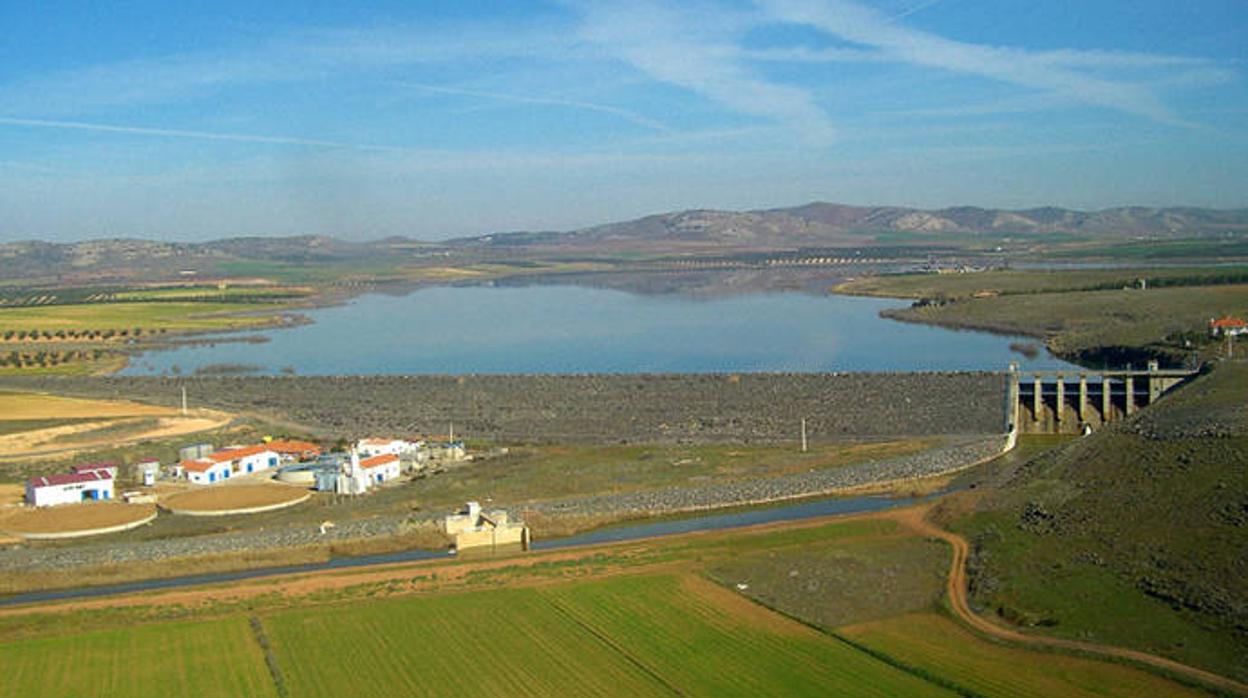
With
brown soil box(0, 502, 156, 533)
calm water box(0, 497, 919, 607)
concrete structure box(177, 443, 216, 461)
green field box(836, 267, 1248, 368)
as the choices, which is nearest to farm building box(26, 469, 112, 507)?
brown soil box(0, 502, 156, 533)

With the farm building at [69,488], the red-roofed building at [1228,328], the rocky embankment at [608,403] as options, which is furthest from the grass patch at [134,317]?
the red-roofed building at [1228,328]

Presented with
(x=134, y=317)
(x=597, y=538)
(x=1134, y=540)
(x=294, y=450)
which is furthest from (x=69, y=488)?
(x=134, y=317)

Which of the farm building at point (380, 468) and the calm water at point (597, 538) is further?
the farm building at point (380, 468)

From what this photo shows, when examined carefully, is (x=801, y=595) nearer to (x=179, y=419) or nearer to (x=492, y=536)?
(x=492, y=536)

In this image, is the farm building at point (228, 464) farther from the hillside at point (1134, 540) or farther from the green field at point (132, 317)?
the green field at point (132, 317)

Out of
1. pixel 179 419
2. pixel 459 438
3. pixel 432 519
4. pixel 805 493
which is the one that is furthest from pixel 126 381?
pixel 805 493

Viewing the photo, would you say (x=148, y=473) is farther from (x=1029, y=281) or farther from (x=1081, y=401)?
(x=1029, y=281)
